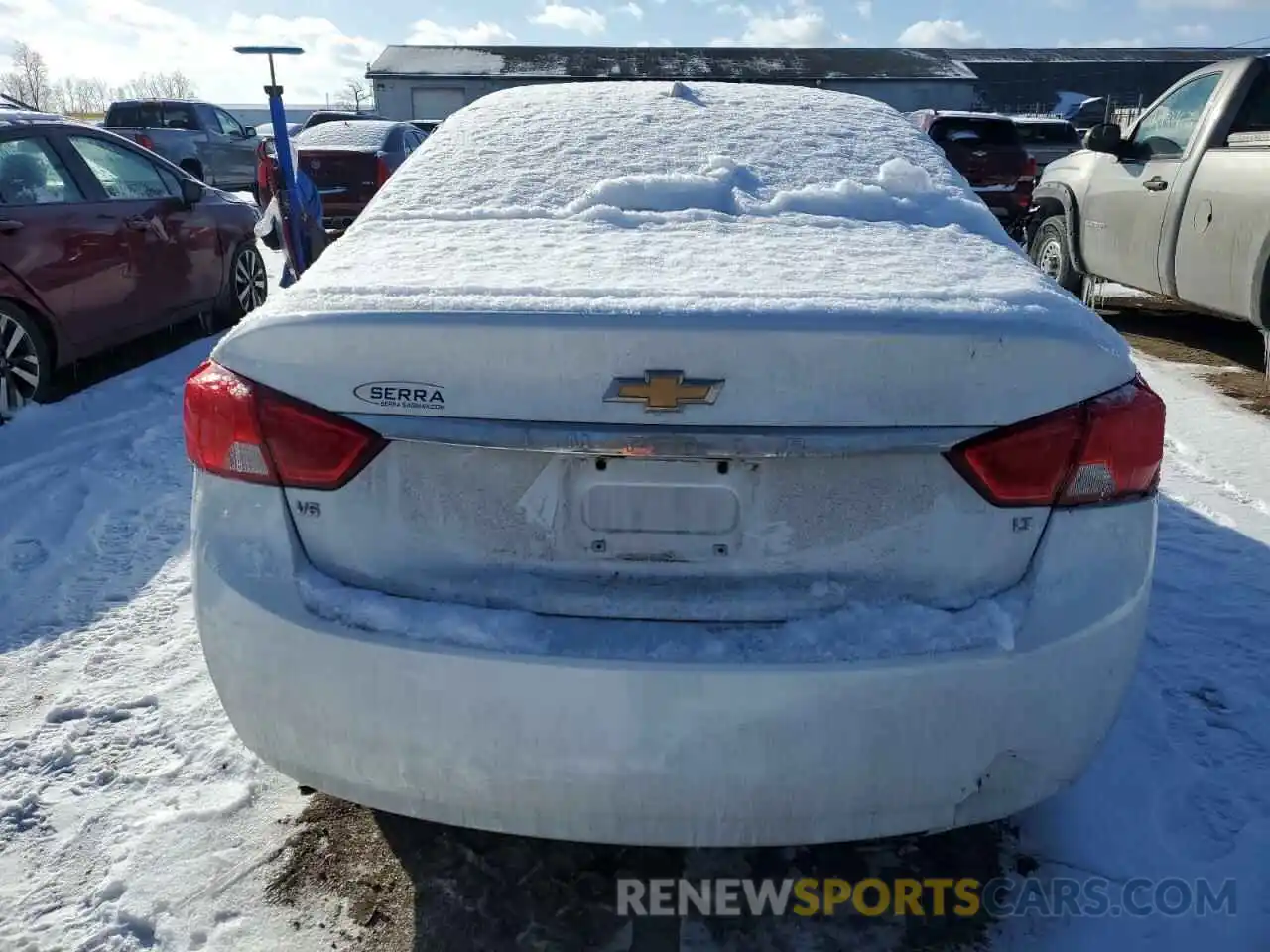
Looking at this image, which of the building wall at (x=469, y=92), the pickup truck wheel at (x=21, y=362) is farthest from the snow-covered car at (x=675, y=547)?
the building wall at (x=469, y=92)

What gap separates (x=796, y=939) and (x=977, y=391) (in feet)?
3.94

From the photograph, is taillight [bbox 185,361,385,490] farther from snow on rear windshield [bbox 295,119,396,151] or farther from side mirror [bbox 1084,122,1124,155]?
snow on rear windshield [bbox 295,119,396,151]

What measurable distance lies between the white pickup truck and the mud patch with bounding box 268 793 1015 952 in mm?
4974

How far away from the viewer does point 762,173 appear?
2.61 metres

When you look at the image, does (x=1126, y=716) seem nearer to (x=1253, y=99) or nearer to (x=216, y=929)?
(x=216, y=929)

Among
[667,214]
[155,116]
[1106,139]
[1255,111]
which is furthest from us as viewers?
[155,116]

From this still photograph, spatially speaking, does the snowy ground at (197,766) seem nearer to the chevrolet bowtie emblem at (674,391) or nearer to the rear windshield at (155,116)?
the chevrolet bowtie emblem at (674,391)

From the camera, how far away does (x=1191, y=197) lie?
624 cm

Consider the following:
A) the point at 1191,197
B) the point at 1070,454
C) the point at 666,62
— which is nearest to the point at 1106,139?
the point at 1191,197

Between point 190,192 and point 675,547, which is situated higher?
point 675,547

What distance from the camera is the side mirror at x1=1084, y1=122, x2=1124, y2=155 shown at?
6.79 meters

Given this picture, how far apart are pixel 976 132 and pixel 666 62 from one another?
35769 mm

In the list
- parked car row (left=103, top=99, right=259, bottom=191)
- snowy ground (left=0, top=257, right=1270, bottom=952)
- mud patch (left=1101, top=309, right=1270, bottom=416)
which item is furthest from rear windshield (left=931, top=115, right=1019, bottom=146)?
parked car row (left=103, top=99, right=259, bottom=191)

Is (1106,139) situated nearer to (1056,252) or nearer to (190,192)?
(1056,252)
